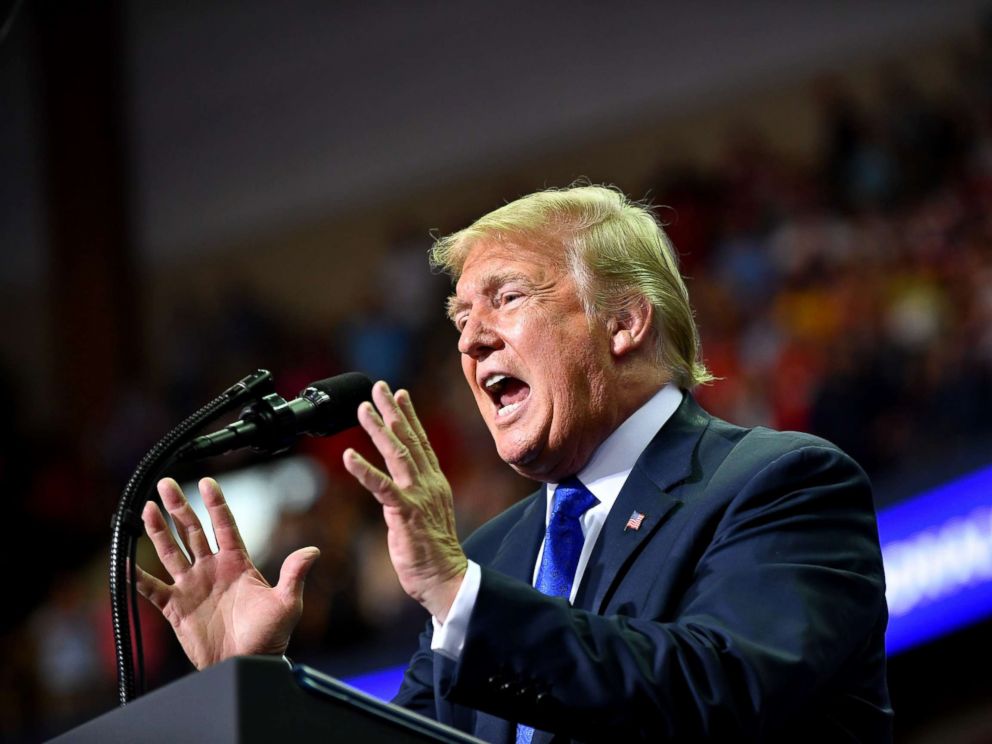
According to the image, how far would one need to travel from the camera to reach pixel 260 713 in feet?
4.54

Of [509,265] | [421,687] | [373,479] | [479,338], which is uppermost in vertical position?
[509,265]

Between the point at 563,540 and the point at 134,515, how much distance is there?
2.21 feet

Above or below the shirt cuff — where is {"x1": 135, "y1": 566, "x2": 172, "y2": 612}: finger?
below

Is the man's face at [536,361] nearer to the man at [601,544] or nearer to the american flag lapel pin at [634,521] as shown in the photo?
the man at [601,544]

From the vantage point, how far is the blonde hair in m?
2.34

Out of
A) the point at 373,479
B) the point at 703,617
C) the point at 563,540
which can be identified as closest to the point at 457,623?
the point at 373,479

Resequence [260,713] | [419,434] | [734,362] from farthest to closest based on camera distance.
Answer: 1. [734,362]
2. [419,434]
3. [260,713]

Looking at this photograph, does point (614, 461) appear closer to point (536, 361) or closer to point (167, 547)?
point (536, 361)

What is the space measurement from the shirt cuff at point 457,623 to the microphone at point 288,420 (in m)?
0.26

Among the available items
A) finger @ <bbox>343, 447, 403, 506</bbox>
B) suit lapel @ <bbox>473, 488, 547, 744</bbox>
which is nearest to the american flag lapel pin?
suit lapel @ <bbox>473, 488, 547, 744</bbox>

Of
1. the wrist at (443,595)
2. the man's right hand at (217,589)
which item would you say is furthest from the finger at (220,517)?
the wrist at (443,595)

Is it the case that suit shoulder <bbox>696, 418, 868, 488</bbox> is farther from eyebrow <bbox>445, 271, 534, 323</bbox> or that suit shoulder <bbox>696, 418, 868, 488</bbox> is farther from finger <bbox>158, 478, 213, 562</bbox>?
finger <bbox>158, 478, 213, 562</bbox>

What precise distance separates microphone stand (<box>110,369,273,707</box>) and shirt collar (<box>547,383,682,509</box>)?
63 cm

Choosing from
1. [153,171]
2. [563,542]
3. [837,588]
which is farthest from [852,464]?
[153,171]
